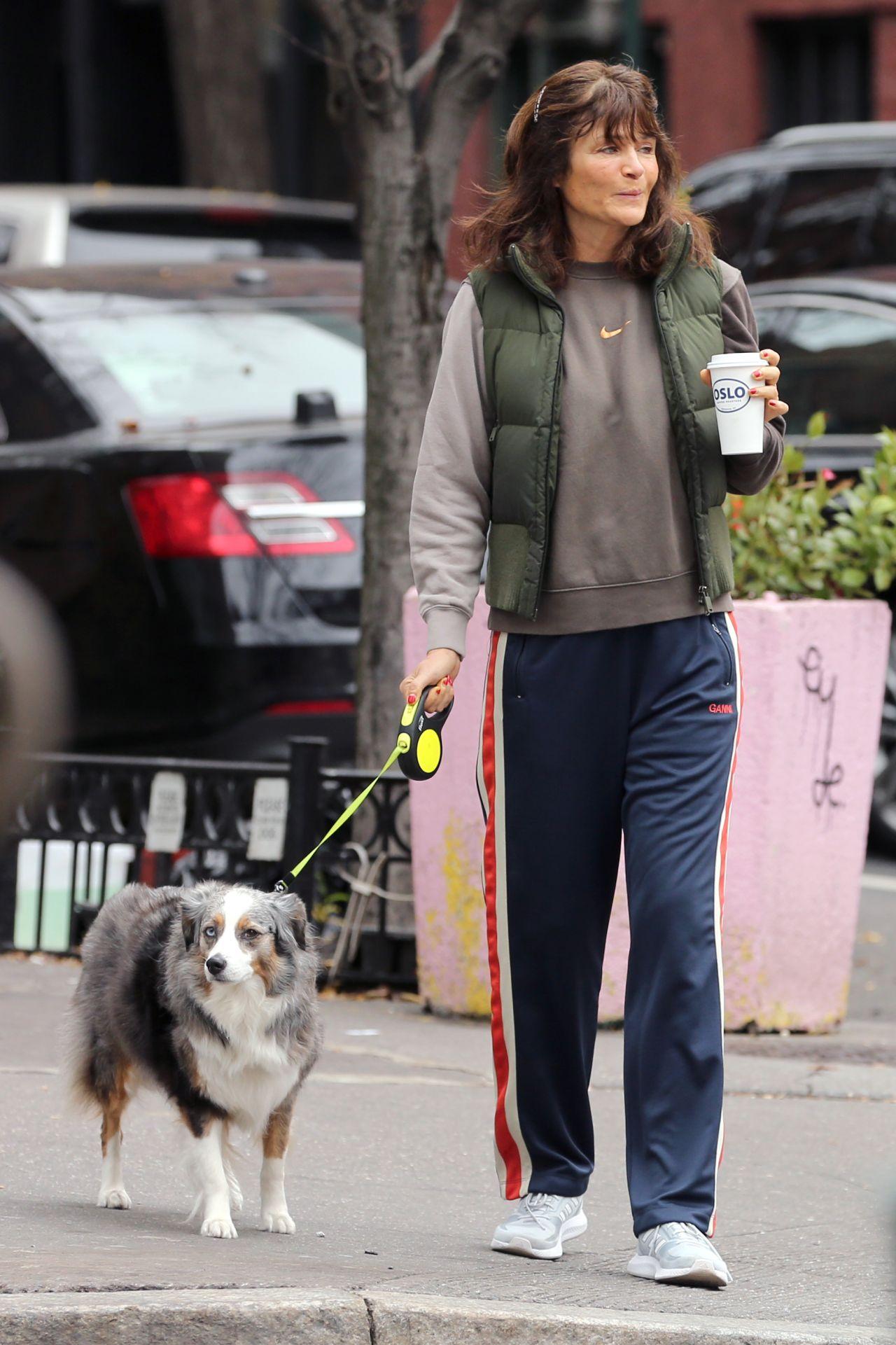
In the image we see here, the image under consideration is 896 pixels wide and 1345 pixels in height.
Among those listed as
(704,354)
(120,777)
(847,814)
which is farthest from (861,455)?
(704,354)

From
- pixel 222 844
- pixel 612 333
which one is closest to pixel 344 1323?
pixel 612 333

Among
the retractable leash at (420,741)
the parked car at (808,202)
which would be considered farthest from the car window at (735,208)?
the retractable leash at (420,741)

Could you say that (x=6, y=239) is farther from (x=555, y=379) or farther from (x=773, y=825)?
(x=555, y=379)

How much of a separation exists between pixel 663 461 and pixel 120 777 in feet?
10.6

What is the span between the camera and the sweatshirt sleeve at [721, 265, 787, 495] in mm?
3777

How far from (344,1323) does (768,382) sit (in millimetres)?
1618

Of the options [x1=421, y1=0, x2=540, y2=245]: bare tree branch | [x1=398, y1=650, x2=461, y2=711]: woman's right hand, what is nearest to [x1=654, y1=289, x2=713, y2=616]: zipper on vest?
[x1=398, y1=650, x2=461, y2=711]: woman's right hand

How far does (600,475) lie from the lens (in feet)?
12.3

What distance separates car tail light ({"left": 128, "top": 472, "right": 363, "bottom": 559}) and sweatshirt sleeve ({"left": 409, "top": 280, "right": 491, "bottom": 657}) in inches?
99.3

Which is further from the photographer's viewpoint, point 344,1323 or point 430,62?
point 430,62

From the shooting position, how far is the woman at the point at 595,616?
3.70 meters

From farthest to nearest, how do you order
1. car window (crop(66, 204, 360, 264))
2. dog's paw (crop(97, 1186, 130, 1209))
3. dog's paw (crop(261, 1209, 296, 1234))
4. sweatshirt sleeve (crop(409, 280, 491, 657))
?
1. car window (crop(66, 204, 360, 264))
2. dog's paw (crop(97, 1186, 130, 1209))
3. dog's paw (crop(261, 1209, 296, 1234))
4. sweatshirt sleeve (crop(409, 280, 491, 657))

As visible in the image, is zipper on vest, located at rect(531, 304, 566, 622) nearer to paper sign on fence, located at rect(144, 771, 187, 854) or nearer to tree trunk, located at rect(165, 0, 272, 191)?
paper sign on fence, located at rect(144, 771, 187, 854)

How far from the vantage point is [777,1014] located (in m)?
5.95
